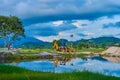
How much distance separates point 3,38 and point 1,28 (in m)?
3.70

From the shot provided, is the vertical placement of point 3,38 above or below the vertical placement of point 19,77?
above

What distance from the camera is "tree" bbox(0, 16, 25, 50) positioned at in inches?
4658

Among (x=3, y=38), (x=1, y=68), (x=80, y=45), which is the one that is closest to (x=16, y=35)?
(x=3, y=38)

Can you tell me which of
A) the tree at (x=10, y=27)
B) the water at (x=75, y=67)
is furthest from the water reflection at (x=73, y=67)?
the tree at (x=10, y=27)

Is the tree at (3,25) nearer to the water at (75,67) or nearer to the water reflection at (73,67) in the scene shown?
the water reflection at (73,67)

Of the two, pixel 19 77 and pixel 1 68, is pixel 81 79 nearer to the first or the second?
pixel 19 77

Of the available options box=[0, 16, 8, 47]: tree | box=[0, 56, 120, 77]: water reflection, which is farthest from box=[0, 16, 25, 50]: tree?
box=[0, 56, 120, 77]: water reflection

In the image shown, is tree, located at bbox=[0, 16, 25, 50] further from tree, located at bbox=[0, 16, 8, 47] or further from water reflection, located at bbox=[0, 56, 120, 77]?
water reflection, located at bbox=[0, 56, 120, 77]

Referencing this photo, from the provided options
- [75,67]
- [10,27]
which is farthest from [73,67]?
[10,27]

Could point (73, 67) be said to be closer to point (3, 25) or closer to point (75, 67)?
point (75, 67)

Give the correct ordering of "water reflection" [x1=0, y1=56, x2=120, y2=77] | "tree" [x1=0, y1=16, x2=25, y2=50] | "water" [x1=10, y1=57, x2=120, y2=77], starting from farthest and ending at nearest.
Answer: "tree" [x1=0, y1=16, x2=25, y2=50] < "water reflection" [x1=0, y1=56, x2=120, y2=77] < "water" [x1=10, y1=57, x2=120, y2=77]

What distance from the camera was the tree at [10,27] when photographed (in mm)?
118312

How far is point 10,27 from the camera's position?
→ 118000 mm

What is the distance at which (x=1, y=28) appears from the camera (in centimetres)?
11950
